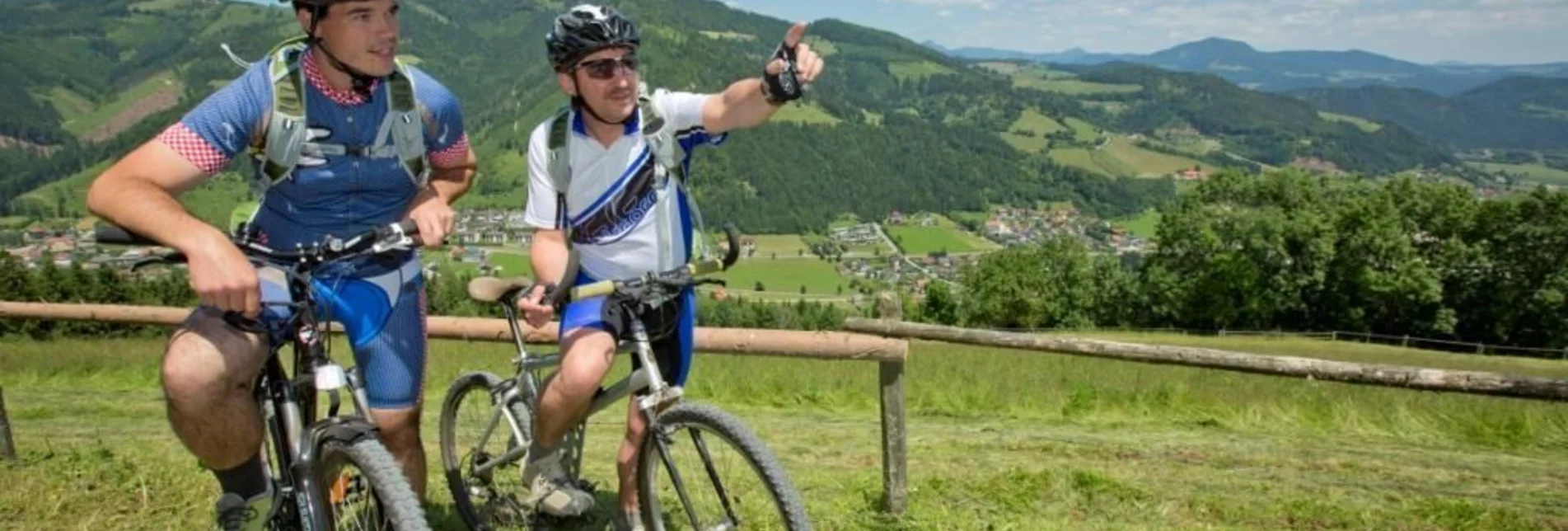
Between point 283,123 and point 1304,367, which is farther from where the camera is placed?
point 1304,367

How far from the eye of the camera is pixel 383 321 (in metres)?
3.59

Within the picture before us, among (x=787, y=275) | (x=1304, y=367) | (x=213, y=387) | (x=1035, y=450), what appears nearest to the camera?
(x=213, y=387)

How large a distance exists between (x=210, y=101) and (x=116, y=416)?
25.3ft

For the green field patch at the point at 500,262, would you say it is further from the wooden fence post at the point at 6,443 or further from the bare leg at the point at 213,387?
the bare leg at the point at 213,387

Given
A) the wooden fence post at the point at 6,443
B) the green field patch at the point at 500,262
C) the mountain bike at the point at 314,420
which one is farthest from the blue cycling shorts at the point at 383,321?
the green field patch at the point at 500,262

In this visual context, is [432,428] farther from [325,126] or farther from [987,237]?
[987,237]

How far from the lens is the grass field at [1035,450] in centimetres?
525

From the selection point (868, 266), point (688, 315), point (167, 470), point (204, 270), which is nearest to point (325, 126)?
point (204, 270)

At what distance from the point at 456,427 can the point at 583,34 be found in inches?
96.2

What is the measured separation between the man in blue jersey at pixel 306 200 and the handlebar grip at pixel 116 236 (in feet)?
0.26

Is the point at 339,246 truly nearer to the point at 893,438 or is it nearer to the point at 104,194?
the point at 104,194

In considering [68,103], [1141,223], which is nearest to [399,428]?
[1141,223]

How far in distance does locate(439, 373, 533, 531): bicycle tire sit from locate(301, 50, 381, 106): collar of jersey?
5.19 feet

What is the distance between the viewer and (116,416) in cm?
895
